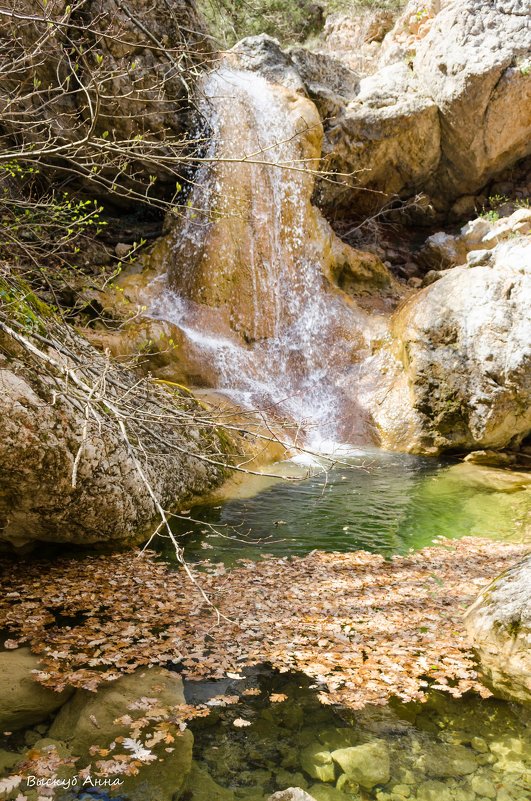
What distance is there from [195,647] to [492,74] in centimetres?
1510

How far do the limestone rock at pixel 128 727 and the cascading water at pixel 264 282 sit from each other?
7283 millimetres

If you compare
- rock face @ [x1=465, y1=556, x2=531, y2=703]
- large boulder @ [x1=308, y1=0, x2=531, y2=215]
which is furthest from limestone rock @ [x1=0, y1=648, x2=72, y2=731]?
large boulder @ [x1=308, y1=0, x2=531, y2=215]

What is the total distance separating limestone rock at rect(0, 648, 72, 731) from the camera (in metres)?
3.14

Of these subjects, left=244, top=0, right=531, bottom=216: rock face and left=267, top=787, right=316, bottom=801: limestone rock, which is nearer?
left=267, top=787, right=316, bottom=801: limestone rock

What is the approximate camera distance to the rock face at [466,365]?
9461 mm

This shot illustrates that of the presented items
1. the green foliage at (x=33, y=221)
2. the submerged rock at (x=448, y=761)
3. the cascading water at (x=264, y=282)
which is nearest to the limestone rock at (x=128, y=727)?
the submerged rock at (x=448, y=761)

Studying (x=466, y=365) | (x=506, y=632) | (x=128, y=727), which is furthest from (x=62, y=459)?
(x=466, y=365)

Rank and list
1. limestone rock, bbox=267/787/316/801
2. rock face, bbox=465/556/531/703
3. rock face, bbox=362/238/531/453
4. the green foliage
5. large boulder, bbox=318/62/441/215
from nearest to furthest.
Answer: limestone rock, bbox=267/787/316/801
rock face, bbox=465/556/531/703
the green foliage
rock face, bbox=362/238/531/453
large boulder, bbox=318/62/441/215

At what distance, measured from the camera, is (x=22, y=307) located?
494 centimetres

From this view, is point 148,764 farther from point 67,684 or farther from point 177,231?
point 177,231

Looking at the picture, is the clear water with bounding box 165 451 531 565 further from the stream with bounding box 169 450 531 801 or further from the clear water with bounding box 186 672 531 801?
the clear water with bounding box 186 672 531 801

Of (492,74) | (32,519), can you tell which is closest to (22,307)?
(32,519)

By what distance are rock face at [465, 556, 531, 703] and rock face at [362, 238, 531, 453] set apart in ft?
18.3

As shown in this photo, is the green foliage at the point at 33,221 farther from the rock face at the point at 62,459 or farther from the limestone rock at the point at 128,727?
the limestone rock at the point at 128,727
